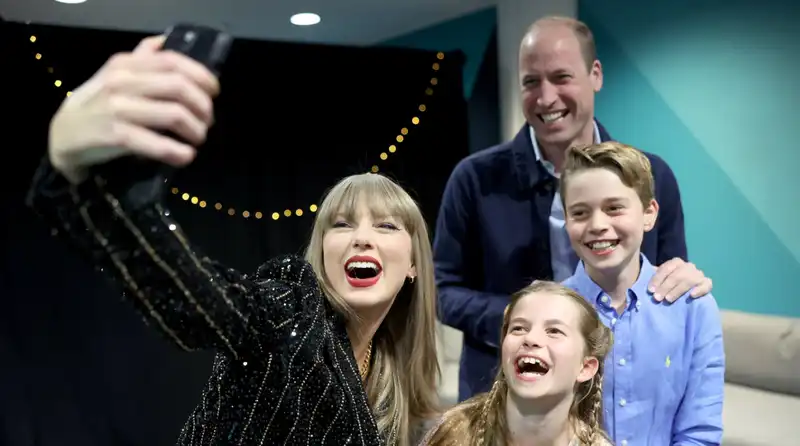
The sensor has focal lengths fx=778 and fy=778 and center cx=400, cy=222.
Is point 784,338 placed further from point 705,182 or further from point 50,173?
point 50,173

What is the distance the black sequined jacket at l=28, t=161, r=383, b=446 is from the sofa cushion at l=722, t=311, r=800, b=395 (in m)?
2.60

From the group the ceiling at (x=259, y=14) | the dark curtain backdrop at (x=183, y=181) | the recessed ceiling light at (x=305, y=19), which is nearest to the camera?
the dark curtain backdrop at (x=183, y=181)

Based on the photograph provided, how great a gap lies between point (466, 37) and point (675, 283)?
3.60 metres

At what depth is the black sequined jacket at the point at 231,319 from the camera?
695 mm

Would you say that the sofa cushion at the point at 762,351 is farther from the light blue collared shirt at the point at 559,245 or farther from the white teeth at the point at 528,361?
the white teeth at the point at 528,361

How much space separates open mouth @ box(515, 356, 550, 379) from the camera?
1.28 metres

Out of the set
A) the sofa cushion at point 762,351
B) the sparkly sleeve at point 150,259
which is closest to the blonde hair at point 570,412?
the sparkly sleeve at point 150,259

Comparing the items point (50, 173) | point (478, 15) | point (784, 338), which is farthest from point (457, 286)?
point (478, 15)

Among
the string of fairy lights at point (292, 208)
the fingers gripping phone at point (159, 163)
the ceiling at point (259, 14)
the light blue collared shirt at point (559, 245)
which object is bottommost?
the fingers gripping phone at point (159, 163)

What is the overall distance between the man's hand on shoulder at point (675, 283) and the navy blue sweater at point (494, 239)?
0.27 m

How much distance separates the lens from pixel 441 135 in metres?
4.65


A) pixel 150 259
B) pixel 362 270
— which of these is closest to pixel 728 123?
pixel 362 270

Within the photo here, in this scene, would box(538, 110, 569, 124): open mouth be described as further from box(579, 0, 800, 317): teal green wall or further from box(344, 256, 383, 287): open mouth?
box(579, 0, 800, 317): teal green wall

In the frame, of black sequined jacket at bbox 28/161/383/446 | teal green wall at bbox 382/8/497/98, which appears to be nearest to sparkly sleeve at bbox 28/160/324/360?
black sequined jacket at bbox 28/161/383/446
